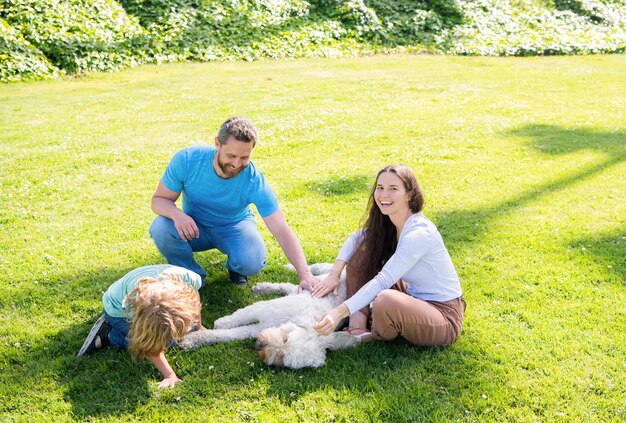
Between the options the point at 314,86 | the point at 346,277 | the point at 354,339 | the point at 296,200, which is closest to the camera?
the point at 354,339

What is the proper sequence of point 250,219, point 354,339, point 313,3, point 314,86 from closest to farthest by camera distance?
point 354,339 → point 250,219 → point 314,86 → point 313,3

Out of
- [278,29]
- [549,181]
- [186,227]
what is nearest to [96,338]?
[186,227]

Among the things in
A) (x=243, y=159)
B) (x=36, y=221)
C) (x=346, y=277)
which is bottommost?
(x=36, y=221)

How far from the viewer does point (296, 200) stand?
19.8 feet

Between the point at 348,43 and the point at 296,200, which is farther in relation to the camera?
the point at 348,43

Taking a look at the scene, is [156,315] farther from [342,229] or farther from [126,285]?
[342,229]

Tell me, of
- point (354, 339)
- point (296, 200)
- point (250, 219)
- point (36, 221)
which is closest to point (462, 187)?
point (296, 200)

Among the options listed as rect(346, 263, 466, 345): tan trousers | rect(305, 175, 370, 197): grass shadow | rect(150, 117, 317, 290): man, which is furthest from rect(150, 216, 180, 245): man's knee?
rect(305, 175, 370, 197): grass shadow

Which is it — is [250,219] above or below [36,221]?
above

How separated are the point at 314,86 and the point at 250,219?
696 centimetres

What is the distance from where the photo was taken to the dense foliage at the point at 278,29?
11.7 metres

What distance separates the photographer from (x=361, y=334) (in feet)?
11.9

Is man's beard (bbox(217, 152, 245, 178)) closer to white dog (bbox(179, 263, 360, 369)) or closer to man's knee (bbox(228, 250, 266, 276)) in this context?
man's knee (bbox(228, 250, 266, 276))

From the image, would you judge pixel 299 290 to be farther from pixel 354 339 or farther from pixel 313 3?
pixel 313 3
